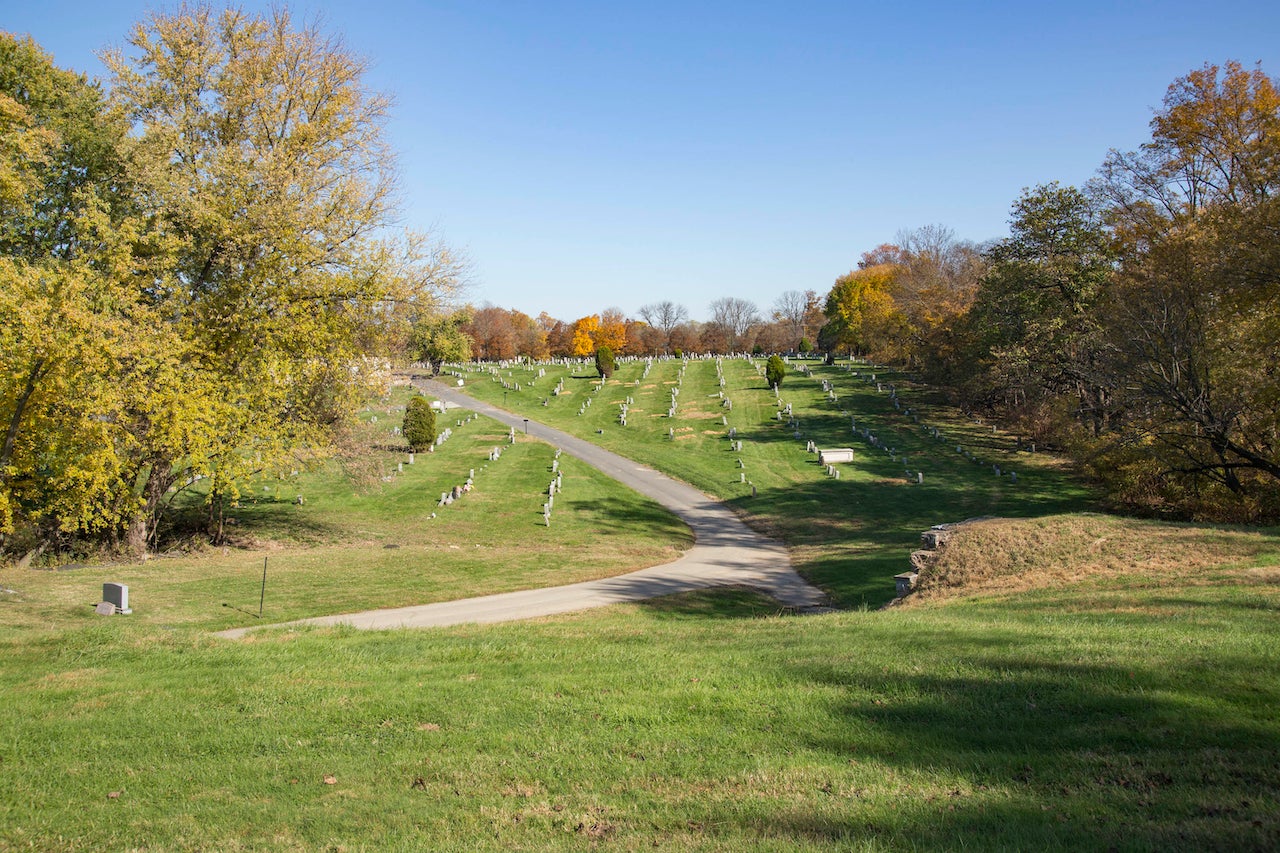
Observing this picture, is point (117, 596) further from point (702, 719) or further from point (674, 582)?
point (702, 719)

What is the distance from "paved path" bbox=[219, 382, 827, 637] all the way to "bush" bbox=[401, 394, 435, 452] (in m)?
10.3

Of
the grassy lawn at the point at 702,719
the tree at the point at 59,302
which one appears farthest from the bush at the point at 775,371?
the tree at the point at 59,302

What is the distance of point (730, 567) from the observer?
23.2m

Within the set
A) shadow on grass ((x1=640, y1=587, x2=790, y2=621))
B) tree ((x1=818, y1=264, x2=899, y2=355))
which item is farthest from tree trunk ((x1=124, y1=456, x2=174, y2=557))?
tree ((x1=818, y1=264, x2=899, y2=355))

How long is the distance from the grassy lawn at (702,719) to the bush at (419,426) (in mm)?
23937

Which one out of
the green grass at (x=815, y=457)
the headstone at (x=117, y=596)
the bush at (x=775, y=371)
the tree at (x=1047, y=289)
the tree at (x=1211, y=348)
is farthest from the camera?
the bush at (x=775, y=371)

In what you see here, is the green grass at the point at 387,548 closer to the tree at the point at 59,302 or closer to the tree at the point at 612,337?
the tree at the point at 59,302

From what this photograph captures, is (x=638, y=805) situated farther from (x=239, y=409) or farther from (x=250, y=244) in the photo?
(x=250, y=244)

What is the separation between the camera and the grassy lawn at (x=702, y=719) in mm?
5246

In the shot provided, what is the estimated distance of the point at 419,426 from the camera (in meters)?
40.7

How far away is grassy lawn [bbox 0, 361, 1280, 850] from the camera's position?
5.25m

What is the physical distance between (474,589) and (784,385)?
48856mm

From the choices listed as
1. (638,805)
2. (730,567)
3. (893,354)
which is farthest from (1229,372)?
(893,354)

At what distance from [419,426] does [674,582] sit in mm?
23841
